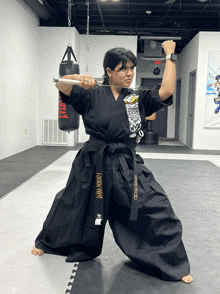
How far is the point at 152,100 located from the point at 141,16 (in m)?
6.48

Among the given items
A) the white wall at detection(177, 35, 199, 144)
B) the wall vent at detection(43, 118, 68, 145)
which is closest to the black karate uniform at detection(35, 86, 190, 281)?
the wall vent at detection(43, 118, 68, 145)

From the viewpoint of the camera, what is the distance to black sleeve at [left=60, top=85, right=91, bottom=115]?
152 cm

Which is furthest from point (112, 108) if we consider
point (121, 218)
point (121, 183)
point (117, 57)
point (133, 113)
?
point (121, 218)

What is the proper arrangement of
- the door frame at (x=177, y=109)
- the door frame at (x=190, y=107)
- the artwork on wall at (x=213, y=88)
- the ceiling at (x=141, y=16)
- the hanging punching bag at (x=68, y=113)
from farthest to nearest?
1. the door frame at (x=177, y=109)
2. the door frame at (x=190, y=107)
3. the artwork on wall at (x=213, y=88)
4. the ceiling at (x=141, y=16)
5. the hanging punching bag at (x=68, y=113)

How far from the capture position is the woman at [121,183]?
151cm

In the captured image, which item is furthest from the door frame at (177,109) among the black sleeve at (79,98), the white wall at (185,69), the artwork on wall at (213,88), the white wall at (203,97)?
the black sleeve at (79,98)

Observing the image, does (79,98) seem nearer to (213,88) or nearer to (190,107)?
(213,88)

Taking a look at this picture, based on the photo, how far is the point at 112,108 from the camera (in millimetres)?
1543

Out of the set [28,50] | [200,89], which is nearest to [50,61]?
[28,50]

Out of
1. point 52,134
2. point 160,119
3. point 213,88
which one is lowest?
point 52,134

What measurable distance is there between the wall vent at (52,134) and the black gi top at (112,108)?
5774 mm

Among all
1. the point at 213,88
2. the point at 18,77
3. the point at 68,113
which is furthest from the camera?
the point at 213,88

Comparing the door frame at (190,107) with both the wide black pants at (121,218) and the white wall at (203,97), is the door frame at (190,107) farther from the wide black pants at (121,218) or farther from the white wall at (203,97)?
the wide black pants at (121,218)

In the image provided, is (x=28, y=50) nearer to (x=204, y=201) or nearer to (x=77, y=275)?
(x=204, y=201)
